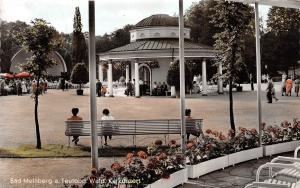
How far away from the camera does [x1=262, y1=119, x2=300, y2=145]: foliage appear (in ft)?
33.3

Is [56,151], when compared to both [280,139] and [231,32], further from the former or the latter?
[231,32]

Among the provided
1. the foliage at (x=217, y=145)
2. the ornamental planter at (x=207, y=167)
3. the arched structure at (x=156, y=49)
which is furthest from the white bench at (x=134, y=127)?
the arched structure at (x=156, y=49)

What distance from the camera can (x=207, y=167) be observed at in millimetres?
8289

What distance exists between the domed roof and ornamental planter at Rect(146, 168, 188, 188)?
28.8m

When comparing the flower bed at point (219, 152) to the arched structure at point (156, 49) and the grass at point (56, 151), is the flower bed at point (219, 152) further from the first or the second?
the arched structure at point (156, 49)

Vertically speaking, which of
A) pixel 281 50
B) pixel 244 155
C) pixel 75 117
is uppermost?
pixel 281 50

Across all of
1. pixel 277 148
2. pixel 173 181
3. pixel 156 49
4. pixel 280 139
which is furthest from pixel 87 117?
A: pixel 173 181

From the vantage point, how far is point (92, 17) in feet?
20.3

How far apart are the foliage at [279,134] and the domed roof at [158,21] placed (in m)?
25.8

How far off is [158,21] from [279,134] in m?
27.1

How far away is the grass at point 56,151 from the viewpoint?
10773mm

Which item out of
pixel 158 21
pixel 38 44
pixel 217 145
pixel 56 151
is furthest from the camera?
pixel 158 21

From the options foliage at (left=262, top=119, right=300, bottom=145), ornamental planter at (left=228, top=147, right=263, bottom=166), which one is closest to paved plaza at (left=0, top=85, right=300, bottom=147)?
foliage at (left=262, top=119, right=300, bottom=145)

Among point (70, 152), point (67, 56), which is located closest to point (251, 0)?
point (70, 152)
